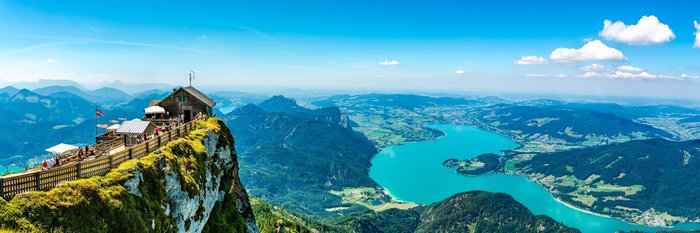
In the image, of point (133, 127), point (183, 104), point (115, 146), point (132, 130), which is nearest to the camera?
point (115, 146)

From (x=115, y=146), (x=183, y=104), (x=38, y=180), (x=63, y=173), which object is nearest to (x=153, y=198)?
(x=63, y=173)

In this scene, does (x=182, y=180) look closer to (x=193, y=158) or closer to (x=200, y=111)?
(x=193, y=158)

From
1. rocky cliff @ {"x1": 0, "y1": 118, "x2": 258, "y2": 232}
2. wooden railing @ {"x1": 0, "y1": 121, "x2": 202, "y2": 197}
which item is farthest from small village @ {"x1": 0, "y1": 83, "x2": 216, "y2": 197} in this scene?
rocky cliff @ {"x1": 0, "y1": 118, "x2": 258, "y2": 232}

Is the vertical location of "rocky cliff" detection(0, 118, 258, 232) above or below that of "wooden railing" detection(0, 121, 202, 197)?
below

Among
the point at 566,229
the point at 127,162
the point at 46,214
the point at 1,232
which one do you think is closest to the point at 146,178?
the point at 127,162

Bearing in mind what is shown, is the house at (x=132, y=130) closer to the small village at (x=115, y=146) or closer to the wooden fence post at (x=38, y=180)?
the small village at (x=115, y=146)

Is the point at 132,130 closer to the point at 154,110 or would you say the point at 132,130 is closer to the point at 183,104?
the point at 154,110

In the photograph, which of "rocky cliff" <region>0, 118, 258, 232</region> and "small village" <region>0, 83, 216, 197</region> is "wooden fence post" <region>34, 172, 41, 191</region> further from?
"rocky cliff" <region>0, 118, 258, 232</region>
